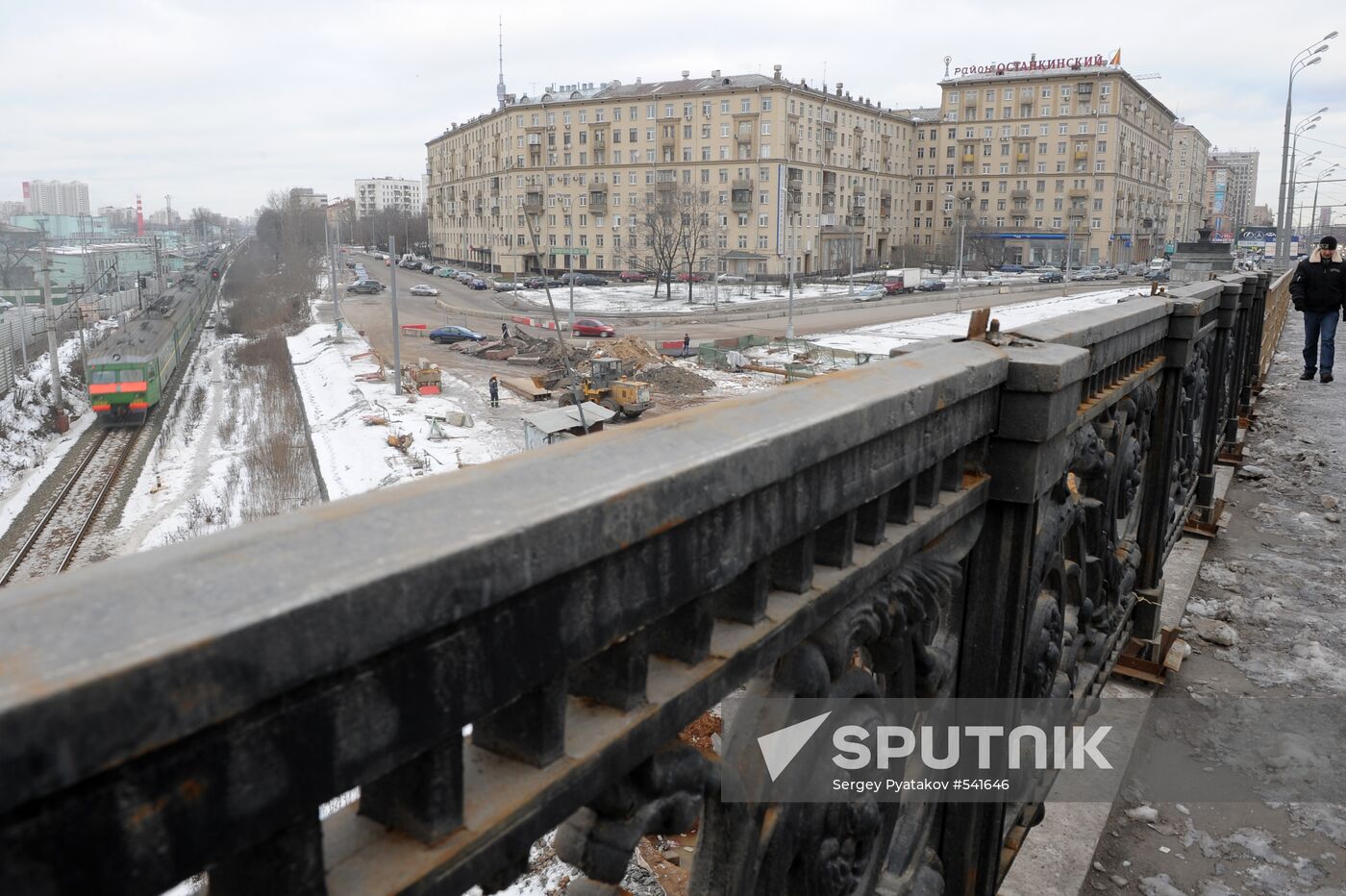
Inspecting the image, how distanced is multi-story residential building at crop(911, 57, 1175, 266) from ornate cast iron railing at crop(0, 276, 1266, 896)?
90.1 m

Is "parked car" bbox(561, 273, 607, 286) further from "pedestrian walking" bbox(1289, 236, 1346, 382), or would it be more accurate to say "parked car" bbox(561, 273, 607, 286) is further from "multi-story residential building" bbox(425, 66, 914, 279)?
"pedestrian walking" bbox(1289, 236, 1346, 382)

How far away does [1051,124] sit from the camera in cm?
9000

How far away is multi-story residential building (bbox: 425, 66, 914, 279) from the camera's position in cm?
7544

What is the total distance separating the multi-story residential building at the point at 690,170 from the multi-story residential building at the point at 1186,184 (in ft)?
149

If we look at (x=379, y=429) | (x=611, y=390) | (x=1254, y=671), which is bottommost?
(x=379, y=429)

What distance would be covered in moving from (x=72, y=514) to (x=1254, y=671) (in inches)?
1009

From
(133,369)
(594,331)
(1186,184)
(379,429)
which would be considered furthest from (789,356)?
(1186,184)

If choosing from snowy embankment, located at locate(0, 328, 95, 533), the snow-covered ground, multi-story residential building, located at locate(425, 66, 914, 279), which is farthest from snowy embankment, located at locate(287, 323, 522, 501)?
multi-story residential building, located at locate(425, 66, 914, 279)

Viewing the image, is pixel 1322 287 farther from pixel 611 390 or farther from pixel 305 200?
pixel 305 200

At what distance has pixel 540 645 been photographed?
126 cm

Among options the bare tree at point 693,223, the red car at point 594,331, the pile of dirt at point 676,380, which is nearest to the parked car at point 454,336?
the red car at point 594,331

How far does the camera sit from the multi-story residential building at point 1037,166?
8806 cm

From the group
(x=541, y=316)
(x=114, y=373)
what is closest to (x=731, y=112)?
(x=541, y=316)

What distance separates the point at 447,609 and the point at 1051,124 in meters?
100
